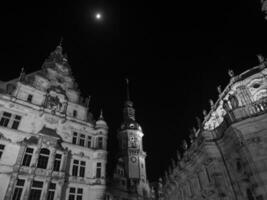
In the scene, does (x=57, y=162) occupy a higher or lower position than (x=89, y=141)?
lower

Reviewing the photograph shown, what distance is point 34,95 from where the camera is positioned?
26312 millimetres

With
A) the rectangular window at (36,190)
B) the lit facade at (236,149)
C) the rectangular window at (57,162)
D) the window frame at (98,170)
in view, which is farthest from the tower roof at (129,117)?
the rectangular window at (36,190)

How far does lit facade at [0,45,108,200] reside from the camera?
67.3 ft

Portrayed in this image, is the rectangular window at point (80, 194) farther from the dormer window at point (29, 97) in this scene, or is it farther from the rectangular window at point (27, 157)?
the dormer window at point (29, 97)

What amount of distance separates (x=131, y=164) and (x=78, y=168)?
2446 cm

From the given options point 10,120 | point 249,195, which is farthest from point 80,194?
point 249,195

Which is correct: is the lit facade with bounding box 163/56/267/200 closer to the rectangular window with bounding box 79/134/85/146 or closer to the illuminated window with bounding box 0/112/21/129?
the rectangular window with bounding box 79/134/85/146

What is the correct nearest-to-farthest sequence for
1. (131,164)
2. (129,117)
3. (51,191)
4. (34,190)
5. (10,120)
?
(34,190) → (51,191) → (10,120) → (131,164) → (129,117)

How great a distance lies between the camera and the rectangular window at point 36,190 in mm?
20141

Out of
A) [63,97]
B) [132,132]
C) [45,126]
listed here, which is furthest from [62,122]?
[132,132]

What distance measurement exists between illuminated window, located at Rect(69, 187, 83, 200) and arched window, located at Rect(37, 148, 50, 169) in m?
4.38

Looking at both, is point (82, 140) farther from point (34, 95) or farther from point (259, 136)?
point (259, 136)

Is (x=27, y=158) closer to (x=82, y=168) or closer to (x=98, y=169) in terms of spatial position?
(x=82, y=168)

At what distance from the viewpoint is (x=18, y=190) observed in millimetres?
19734
